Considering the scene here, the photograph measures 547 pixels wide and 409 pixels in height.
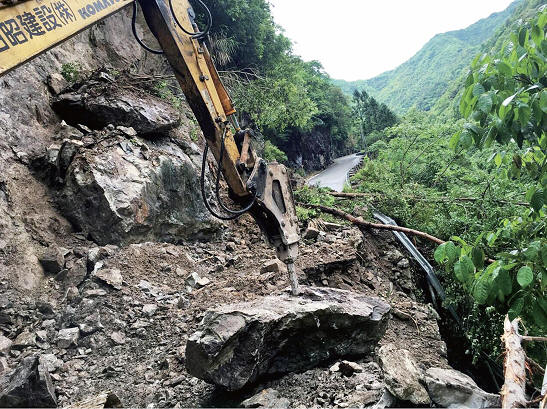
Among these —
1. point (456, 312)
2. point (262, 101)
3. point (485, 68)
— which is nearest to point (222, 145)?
point (485, 68)

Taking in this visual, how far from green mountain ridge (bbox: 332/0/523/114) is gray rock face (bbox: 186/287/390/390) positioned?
2246 inches

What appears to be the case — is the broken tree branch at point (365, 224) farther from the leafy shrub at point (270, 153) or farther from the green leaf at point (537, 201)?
the leafy shrub at point (270, 153)

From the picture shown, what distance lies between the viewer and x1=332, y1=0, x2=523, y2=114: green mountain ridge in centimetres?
6003

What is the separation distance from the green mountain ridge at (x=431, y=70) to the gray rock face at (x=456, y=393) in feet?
189

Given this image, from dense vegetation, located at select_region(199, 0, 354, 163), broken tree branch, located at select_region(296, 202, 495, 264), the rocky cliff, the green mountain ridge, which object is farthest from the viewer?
the green mountain ridge

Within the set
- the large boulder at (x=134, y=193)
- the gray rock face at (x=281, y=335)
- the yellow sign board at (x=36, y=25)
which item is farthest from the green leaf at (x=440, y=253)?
the large boulder at (x=134, y=193)

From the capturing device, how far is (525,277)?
1.28m

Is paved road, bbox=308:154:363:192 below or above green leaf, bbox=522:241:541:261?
below

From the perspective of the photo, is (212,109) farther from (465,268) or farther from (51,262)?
(51,262)

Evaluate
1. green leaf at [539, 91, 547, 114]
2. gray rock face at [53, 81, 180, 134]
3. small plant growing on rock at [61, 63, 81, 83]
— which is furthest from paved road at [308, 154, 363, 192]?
green leaf at [539, 91, 547, 114]

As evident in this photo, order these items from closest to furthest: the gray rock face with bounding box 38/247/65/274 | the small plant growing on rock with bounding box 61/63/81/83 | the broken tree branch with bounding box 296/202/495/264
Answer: the gray rock face with bounding box 38/247/65/274, the small plant growing on rock with bounding box 61/63/81/83, the broken tree branch with bounding box 296/202/495/264

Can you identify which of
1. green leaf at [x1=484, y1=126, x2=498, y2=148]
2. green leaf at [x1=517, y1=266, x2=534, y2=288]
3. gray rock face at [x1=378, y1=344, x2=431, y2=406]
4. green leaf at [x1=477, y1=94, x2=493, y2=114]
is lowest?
gray rock face at [x1=378, y1=344, x2=431, y2=406]

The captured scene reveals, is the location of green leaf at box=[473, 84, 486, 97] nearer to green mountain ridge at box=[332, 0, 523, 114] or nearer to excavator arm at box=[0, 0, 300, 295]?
excavator arm at box=[0, 0, 300, 295]

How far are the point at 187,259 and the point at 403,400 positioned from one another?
3329mm
